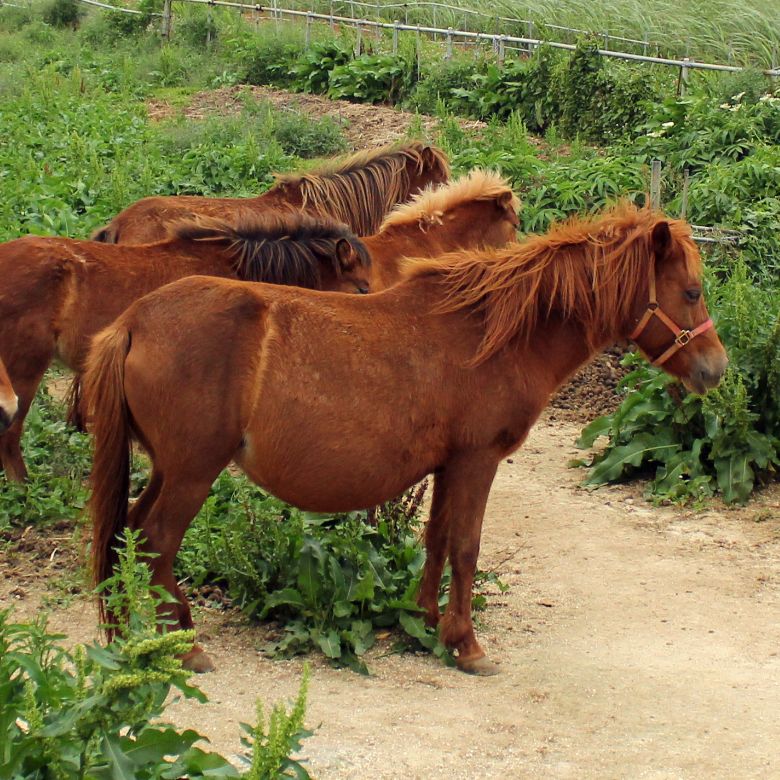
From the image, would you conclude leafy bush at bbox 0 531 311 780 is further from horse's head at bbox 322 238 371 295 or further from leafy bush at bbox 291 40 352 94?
leafy bush at bbox 291 40 352 94

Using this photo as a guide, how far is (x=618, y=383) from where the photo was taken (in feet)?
30.8

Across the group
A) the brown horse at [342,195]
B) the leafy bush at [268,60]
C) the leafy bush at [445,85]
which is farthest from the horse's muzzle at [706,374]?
the leafy bush at [268,60]

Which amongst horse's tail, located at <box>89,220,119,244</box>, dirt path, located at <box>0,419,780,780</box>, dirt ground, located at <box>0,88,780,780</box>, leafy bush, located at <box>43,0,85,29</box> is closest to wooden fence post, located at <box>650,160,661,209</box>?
dirt ground, located at <box>0,88,780,780</box>

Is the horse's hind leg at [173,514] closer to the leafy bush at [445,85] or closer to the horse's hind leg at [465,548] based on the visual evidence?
the horse's hind leg at [465,548]

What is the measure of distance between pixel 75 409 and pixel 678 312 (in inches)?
154

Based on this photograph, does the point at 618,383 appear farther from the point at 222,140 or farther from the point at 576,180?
the point at 222,140

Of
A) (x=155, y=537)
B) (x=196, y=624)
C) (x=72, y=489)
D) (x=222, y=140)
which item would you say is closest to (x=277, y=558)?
(x=196, y=624)

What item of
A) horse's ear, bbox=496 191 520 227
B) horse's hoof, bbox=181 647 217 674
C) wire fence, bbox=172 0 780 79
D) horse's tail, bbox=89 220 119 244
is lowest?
horse's hoof, bbox=181 647 217 674

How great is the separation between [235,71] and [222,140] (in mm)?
6867

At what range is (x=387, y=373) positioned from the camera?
5.48 meters

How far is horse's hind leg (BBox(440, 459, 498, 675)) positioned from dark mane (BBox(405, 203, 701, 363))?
58 centimetres

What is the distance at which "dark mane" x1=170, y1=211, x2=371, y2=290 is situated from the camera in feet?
22.5

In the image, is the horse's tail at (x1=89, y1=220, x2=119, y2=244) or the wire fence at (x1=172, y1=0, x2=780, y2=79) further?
the wire fence at (x1=172, y1=0, x2=780, y2=79)

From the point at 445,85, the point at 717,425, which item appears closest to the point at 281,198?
the point at 717,425
